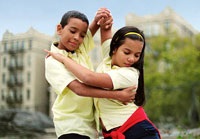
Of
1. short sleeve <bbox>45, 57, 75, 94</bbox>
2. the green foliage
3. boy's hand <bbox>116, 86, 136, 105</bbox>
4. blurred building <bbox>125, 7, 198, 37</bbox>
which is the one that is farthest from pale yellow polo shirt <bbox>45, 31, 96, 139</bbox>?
blurred building <bbox>125, 7, 198, 37</bbox>

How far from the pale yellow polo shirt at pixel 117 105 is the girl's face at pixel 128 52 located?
0.04 metres

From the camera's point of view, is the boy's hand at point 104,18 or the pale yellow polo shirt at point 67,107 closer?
the pale yellow polo shirt at point 67,107

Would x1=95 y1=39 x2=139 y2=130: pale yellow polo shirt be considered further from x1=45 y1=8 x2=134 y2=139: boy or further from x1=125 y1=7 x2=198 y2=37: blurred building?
x1=125 y1=7 x2=198 y2=37: blurred building

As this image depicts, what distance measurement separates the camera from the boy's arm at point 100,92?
2.07 m

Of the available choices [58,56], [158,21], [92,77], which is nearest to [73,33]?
[58,56]

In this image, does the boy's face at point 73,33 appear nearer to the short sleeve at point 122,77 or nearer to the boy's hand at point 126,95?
the short sleeve at point 122,77

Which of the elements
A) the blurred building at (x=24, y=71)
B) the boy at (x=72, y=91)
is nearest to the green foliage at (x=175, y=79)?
the blurred building at (x=24, y=71)

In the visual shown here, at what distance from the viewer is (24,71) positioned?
40.5m

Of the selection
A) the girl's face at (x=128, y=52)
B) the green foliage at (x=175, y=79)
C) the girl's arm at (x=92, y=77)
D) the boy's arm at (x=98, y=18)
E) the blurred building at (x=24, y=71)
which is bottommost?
the blurred building at (x=24, y=71)

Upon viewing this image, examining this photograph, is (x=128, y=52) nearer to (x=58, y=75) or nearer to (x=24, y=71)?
(x=58, y=75)

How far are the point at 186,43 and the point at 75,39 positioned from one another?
23665mm

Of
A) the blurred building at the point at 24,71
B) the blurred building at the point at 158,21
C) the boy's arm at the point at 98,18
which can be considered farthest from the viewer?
the blurred building at the point at 24,71

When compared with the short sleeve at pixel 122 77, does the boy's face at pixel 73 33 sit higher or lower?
higher

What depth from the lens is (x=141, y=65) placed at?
87.7 inches
